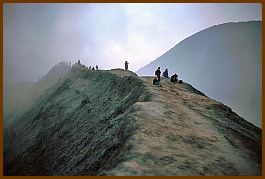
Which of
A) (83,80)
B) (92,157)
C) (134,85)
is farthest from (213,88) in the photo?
(92,157)

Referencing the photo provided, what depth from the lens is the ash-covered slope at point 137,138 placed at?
12.2 metres

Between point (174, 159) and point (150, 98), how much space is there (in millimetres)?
10531

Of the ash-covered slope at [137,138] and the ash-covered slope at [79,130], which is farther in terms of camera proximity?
the ash-covered slope at [79,130]

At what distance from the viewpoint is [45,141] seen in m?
33.4

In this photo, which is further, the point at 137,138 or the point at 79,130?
the point at 79,130

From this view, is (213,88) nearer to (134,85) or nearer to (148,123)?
(134,85)

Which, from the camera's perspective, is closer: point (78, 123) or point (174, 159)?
point (174, 159)

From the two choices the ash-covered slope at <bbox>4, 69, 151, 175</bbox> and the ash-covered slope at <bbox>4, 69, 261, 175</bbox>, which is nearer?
the ash-covered slope at <bbox>4, 69, 261, 175</bbox>

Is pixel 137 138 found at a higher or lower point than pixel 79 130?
higher

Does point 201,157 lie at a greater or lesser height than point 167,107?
lesser

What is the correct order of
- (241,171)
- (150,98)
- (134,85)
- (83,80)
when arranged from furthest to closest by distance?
(83,80) < (134,85) < (150,98) < (241,171)

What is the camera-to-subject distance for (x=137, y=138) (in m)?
13.4

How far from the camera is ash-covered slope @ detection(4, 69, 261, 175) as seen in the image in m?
12.2

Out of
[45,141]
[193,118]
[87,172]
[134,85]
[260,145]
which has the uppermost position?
[134,85]
